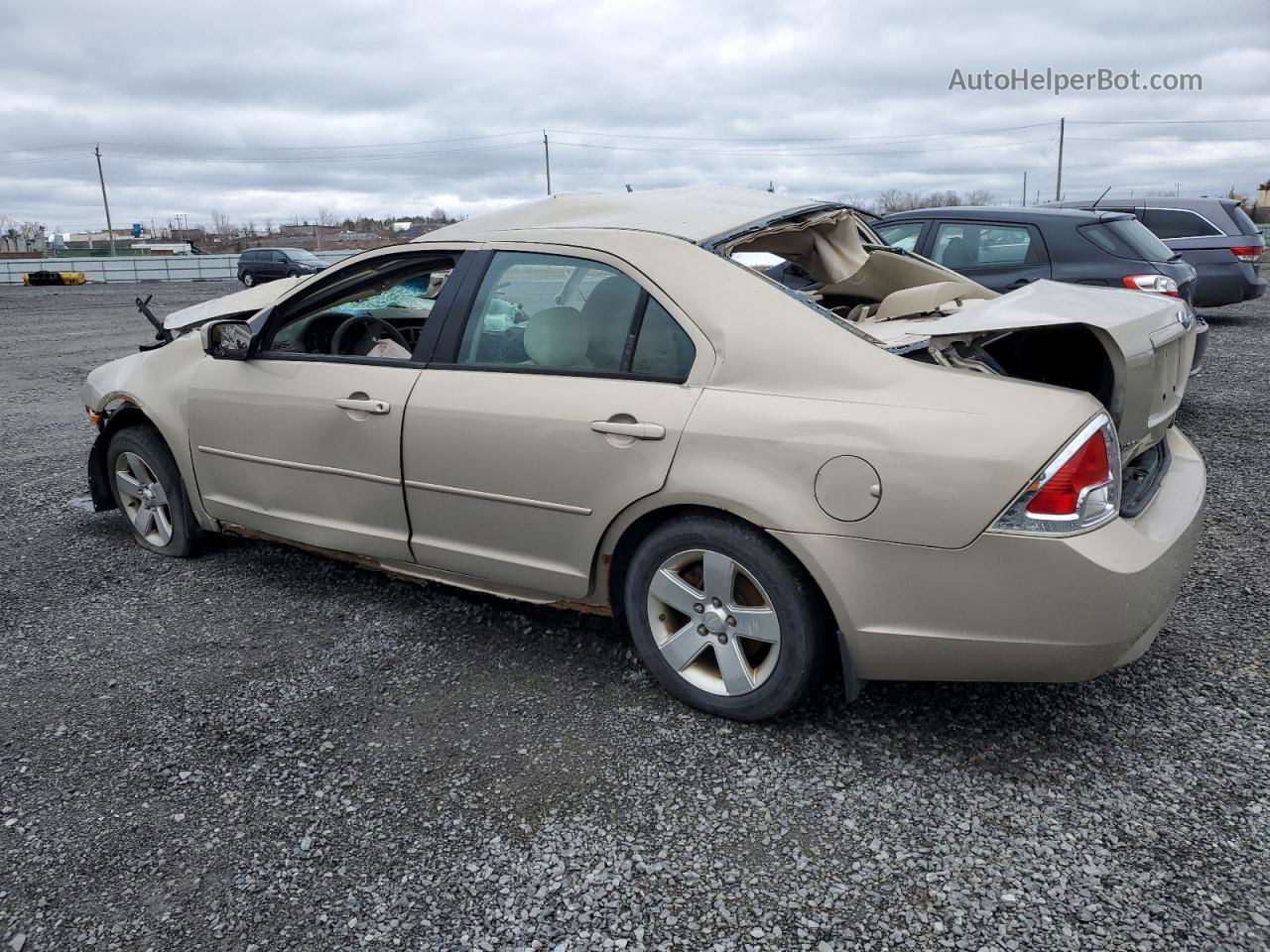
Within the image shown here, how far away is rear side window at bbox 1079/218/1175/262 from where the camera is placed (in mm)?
7137

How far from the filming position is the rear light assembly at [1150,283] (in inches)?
270

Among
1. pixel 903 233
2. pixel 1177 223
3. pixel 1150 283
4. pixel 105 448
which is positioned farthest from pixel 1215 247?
pixel 105 448

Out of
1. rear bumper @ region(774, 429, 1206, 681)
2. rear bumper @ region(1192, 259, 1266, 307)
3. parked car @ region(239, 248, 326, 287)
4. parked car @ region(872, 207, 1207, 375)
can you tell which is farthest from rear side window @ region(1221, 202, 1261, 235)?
parked car @ region(239, 248, 326, 287)

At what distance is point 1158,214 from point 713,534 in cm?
1129

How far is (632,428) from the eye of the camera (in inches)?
113

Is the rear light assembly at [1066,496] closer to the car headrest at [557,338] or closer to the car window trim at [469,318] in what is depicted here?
the car window trim at [469,318]

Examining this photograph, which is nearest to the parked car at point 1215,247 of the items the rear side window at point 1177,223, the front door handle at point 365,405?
the rear side window at point 1177,223

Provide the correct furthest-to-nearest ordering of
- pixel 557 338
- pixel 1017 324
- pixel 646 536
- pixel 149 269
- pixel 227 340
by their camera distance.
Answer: pixel 149 269 < pixel 227 340 < pixel 557 338 < pixel 646 536 < pixel 1017 324

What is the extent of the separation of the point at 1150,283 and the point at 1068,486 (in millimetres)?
5457

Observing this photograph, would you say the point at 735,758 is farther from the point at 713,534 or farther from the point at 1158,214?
the point at 1158,214

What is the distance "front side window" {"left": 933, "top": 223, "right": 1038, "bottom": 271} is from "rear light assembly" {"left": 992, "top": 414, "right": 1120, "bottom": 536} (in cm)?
521

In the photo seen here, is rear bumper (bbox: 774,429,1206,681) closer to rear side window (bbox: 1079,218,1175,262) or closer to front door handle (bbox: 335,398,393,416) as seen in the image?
front door handle (bbox: 335,398,393,416)

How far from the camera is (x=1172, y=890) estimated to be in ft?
7.16

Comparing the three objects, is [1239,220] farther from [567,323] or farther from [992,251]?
[567,323]
